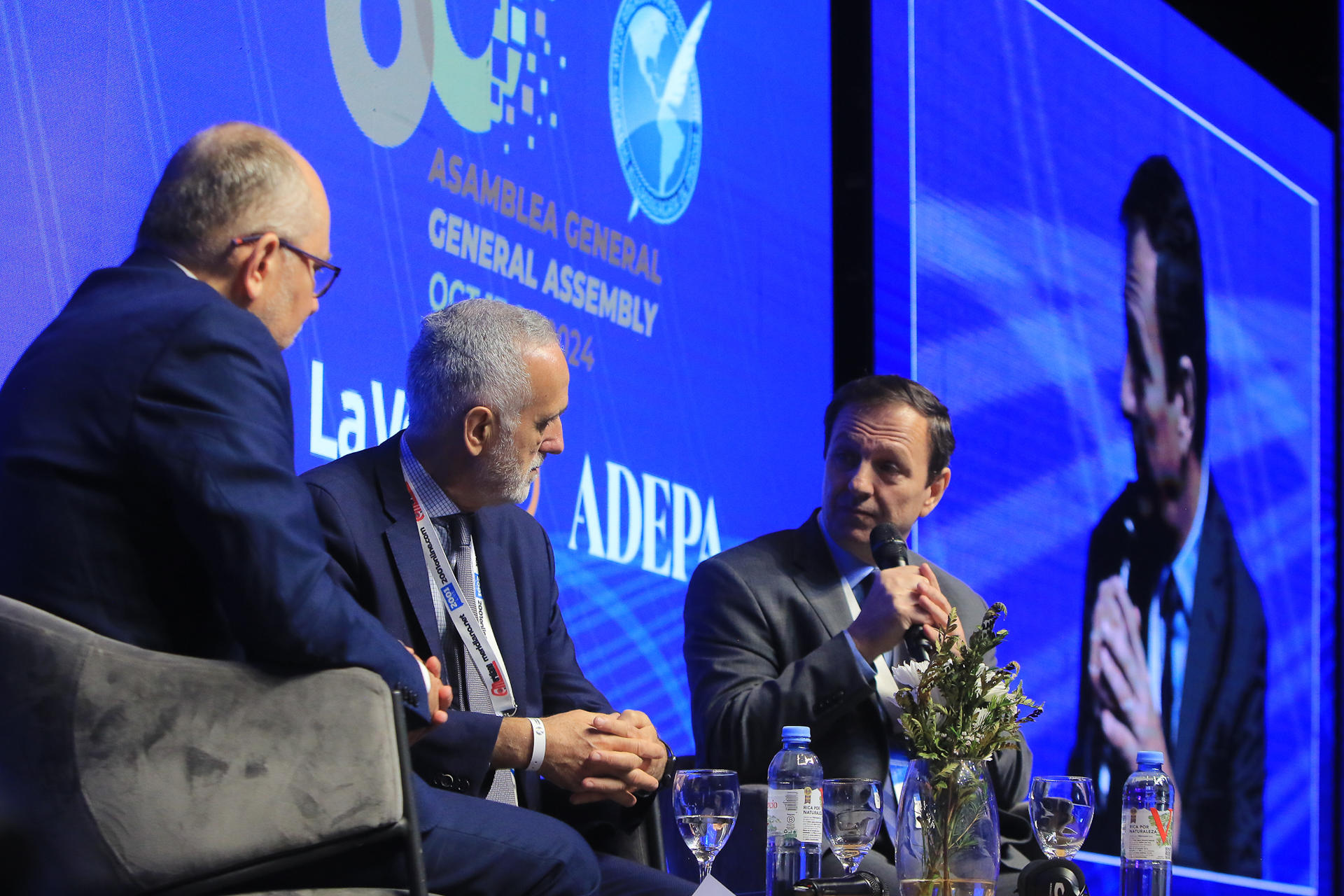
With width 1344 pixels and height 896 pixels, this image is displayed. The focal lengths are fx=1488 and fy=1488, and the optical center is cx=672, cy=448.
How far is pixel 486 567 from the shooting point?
8.09ft

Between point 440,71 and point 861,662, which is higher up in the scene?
point 440,71

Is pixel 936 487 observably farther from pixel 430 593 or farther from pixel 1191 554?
pixel 1191 554

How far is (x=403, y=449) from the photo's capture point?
248 cm

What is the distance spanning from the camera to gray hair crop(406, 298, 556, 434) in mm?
2475

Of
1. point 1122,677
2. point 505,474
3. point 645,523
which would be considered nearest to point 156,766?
point 505,474

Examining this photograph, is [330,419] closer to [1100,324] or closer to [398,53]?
[398,53]

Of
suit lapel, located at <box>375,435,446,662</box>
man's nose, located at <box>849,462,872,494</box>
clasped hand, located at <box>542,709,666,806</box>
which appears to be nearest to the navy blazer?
man's nose, located at <box>849,462,872,494</box>

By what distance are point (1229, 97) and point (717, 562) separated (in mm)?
4405

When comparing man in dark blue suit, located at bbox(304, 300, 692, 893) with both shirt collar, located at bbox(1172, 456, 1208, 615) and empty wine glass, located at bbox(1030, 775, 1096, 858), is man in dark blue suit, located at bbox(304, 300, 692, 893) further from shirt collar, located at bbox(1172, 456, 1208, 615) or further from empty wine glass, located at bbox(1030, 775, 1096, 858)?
shirt collar, located at bbox(1172, 456, 1208, 615)

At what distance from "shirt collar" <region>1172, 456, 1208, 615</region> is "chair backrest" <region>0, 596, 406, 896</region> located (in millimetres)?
4734

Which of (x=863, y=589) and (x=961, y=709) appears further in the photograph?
(x=863, y=589)

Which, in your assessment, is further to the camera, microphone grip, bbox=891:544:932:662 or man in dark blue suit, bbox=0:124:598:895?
microphone grip, bbox=891:544:932:662

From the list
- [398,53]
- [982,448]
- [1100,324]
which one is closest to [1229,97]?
[1100,324]

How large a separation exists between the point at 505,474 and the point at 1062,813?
1043mm
